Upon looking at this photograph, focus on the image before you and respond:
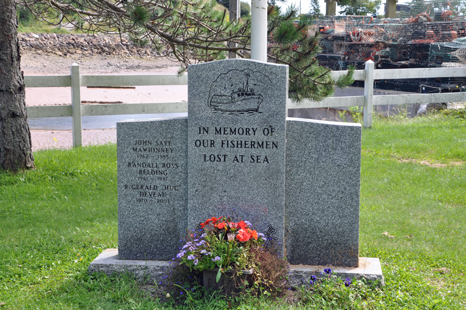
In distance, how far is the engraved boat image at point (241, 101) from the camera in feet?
14.3

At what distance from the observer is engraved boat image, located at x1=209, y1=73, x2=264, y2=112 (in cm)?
435

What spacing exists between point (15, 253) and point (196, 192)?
2.19 meters

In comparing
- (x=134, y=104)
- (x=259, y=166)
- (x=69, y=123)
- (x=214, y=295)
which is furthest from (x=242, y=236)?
(x=69, y=123)

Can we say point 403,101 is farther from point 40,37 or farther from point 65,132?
point 40,37

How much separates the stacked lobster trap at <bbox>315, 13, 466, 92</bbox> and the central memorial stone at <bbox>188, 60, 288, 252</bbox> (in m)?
12.8

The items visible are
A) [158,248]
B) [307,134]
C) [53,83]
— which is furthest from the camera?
[53,83]

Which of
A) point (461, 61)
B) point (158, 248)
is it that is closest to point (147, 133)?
point (158, 248)

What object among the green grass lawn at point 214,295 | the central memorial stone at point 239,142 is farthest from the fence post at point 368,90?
the central memorial stone at point 239,142

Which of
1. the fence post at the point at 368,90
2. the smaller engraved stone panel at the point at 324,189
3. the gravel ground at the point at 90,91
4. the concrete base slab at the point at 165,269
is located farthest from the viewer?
the gravel ground at the point at 90,91

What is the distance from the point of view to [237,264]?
151 inches

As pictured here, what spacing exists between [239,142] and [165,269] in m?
1.35

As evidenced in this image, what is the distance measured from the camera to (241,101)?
14.4ft

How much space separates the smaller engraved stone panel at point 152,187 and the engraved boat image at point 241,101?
1.33 feet

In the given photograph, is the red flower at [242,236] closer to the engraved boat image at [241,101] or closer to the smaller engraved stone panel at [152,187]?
the smaller engraved stone panel at [152,187]
